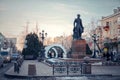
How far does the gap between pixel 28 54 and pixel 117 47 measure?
19961mm

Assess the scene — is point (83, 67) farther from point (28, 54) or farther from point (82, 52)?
point (28, 54)

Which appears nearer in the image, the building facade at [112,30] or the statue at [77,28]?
the statue at [77,28]

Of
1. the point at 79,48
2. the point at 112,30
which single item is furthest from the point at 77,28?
the point at 112,30

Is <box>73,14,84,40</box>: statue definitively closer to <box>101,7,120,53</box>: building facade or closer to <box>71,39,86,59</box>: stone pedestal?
<box>71,39,86,59</box>: stone pedestal

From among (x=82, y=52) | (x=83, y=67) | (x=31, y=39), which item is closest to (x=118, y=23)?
(x=31, y=39)

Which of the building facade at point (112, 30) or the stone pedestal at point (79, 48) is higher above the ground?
the building facade at point (112, 30)

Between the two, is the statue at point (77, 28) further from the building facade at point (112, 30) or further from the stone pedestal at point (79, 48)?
the building facade at point (112, 30)

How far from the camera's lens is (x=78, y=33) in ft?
112

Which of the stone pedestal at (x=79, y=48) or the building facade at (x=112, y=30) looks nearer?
the stone pedestal at (x=79, y=48)

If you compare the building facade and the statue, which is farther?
the building facade

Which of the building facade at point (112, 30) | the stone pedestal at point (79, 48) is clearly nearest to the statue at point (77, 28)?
the stone pedestal at point (79, 48)

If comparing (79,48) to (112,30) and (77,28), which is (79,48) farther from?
(112,30)

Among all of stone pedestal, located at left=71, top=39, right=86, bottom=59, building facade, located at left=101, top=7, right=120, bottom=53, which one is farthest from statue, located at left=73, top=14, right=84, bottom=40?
building facade, located at left=101, top=7, right=120, bottom=53

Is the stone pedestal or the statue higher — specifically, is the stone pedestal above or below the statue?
below
